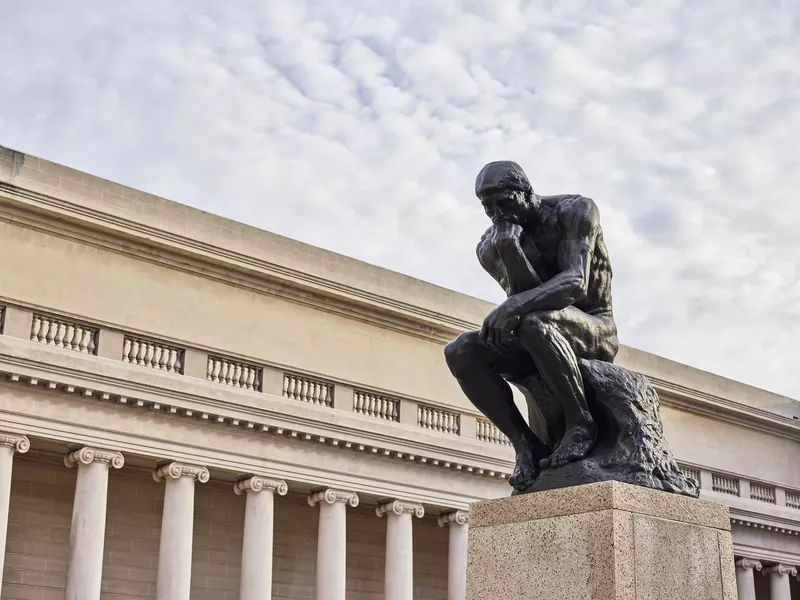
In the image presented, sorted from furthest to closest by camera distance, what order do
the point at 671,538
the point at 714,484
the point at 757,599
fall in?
the point at 757,599 < the point at 714,484 < the point at 671,538

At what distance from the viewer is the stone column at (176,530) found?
2189 centimetres

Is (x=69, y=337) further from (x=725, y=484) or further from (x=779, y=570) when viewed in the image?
(x=779, y=570)

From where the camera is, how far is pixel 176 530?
22328 mm

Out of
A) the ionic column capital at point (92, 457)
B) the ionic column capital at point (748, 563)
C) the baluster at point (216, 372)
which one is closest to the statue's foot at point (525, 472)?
the ionic column capital at point (92, 457)

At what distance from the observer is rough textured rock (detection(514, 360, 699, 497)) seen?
236 inches

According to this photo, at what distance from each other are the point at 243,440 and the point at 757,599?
921 inches

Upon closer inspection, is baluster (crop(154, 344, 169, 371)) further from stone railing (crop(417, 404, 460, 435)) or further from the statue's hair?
the statue's hair

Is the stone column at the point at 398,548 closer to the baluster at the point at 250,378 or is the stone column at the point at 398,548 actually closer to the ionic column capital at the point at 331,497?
the ionic column capital at the point at 331,497

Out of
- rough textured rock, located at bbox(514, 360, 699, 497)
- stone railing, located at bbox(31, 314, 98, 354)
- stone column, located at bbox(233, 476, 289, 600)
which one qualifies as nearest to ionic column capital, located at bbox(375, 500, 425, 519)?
stone column, located at bbox(233, 476, 289, 600)

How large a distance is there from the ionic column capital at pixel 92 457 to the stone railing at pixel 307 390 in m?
4.64

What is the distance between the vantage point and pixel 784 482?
3944 cm

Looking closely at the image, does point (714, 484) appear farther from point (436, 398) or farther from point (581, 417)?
point (581, 417)

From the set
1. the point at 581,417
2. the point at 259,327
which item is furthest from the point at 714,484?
the point at 581,417

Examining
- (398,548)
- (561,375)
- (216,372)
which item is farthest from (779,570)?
(561,375)
